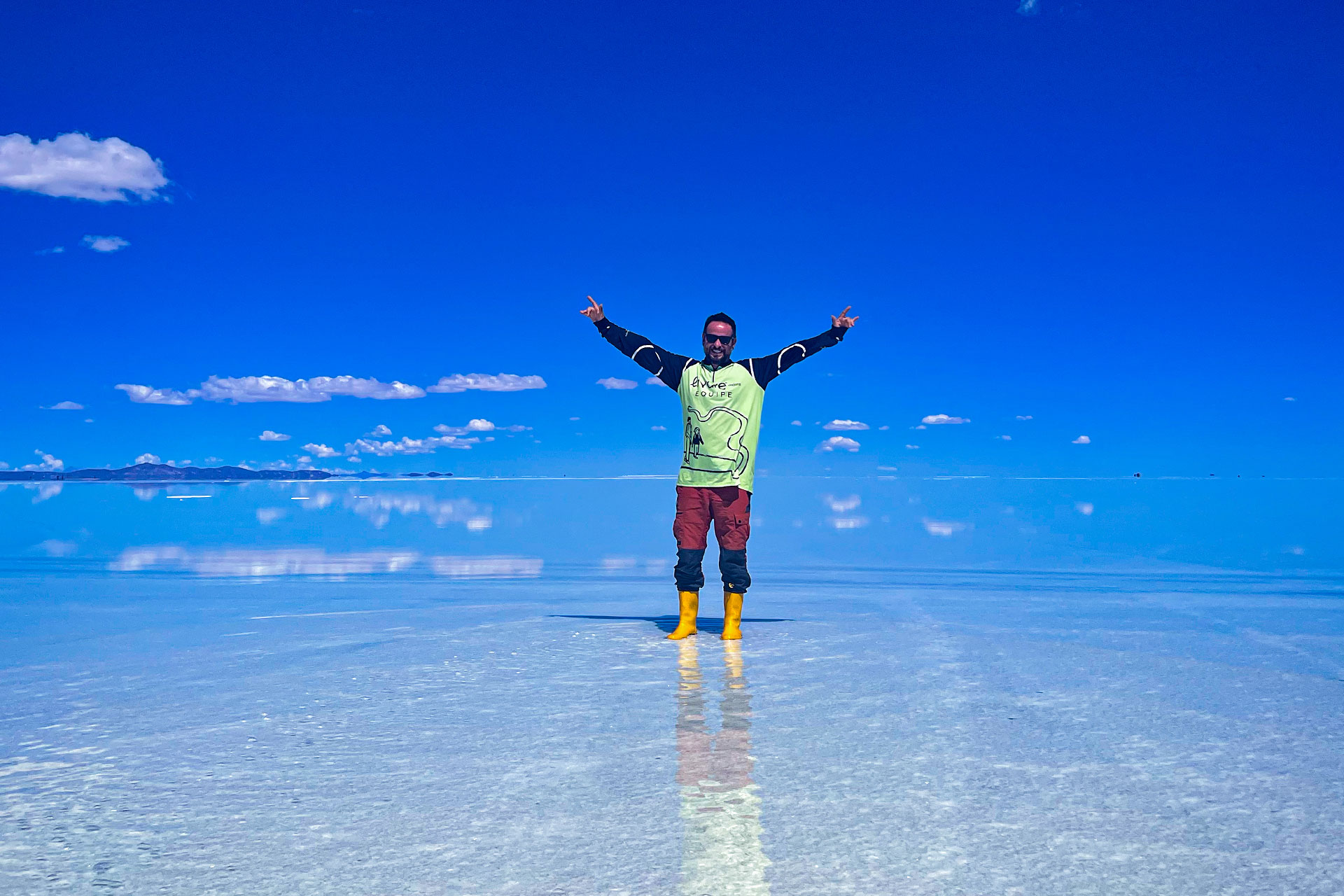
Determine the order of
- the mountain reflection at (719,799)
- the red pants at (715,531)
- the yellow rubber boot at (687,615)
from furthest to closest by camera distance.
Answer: the red pants at (715,531) < the yellow rubber boot at (687,615) < the mountain reflection at (719,799)

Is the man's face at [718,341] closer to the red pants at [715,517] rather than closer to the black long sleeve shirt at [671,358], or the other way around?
the black long sleeve shirt at [671,358]

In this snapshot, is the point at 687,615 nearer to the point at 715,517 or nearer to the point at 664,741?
the point at 715,517

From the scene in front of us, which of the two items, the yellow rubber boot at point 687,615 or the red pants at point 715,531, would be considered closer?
the yellow rubber boot at point 687,615

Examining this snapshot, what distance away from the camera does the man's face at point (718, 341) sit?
7129 millimetres

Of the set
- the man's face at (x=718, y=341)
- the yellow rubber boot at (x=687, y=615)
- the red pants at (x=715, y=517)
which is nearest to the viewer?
the yellow rubber boot at (x=687, y=615)

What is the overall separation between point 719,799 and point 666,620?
4.29 metres

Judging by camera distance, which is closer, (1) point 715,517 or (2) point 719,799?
(2) point 719,799

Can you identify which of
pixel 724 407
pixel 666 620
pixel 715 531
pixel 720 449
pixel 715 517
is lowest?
pixel 666 620

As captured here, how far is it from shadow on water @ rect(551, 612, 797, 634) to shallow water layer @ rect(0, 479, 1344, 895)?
6 centimetres

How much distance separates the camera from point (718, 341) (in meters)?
7.12

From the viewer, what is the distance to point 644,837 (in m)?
3.00

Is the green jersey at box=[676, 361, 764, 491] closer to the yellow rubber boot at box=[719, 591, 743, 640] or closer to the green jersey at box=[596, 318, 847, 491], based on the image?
the green jersey at box=[596, 318, 847, 491]

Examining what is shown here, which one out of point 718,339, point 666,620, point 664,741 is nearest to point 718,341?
point 718,339

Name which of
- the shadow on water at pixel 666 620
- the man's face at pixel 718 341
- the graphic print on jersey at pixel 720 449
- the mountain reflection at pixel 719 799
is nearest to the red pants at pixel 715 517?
the graphic print on jersey at pixel 720 449
